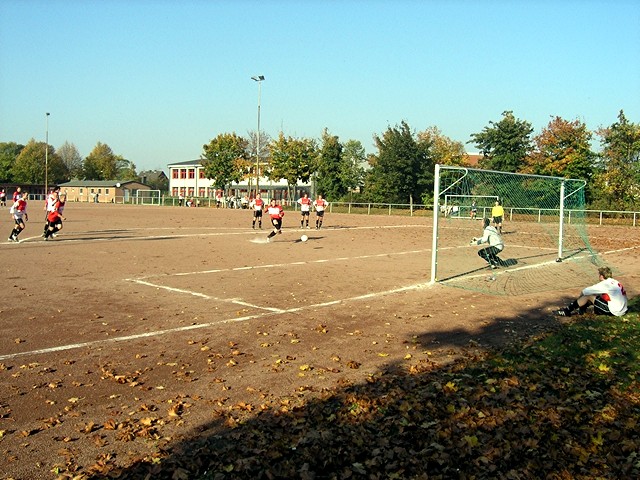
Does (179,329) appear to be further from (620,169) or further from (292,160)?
(292,160)

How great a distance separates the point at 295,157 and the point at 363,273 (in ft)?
169

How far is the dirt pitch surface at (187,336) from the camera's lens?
5352 mm

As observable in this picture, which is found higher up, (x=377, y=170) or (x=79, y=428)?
(x=377, y=170)

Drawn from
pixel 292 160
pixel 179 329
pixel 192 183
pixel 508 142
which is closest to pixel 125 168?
pixel 192 183

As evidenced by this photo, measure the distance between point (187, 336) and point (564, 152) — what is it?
50818 mm

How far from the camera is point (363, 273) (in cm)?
1538

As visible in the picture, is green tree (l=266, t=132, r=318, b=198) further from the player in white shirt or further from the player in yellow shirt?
the player in white shirt

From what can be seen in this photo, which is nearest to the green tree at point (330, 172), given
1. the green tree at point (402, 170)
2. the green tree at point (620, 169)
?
the green tree at point (402, 170)

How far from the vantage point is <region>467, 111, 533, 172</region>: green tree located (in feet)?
180

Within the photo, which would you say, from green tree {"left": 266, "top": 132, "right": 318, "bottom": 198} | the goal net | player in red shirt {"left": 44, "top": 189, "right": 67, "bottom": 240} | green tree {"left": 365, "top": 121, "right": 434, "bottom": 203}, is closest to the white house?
green tree {"left": 266, "top": 132, "right": 318, "bottom": 198}

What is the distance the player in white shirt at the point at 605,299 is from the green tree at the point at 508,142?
4654 cm

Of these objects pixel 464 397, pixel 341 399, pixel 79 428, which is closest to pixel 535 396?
pixel 464 397

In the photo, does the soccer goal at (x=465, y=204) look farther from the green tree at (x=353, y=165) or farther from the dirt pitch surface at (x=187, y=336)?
the green tree at (x=353, y=165)

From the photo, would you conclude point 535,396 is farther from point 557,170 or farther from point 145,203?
point 145,203
